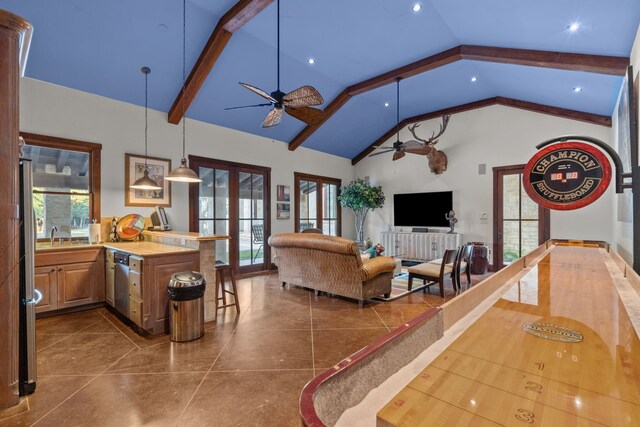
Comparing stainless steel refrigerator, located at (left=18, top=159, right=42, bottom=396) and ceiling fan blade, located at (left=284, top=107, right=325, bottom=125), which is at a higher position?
ceiling fan blade, located at (left=284, top=107, right=325, bottom=125)

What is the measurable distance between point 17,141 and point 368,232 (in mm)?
7721

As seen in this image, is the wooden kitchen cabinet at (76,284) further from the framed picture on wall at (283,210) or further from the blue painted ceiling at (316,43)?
the framed picture on wall at (283,210)

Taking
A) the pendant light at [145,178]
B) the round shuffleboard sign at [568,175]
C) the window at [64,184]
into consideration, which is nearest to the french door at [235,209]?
the pendant light at [145,178]

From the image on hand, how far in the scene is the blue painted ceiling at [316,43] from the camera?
3.15m

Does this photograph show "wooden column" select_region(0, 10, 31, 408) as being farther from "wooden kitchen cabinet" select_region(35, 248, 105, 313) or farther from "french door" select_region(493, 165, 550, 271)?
"french door" select_region(493, 165, 550, 271)

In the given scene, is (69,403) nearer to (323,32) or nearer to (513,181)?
(323,32)

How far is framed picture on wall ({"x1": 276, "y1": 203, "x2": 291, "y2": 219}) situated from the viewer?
273 inches

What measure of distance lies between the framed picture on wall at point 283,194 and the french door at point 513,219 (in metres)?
4.64

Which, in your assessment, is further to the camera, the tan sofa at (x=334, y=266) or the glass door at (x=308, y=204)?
the glass door at (x=308, y=204)

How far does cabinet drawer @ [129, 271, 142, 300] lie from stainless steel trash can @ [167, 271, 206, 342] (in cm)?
35

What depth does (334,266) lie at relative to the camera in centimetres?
420

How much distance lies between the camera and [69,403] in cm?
203

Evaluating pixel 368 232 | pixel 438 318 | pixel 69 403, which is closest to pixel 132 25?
pixel 69 403

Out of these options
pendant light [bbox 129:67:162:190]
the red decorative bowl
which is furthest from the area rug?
the red decorative bowl
